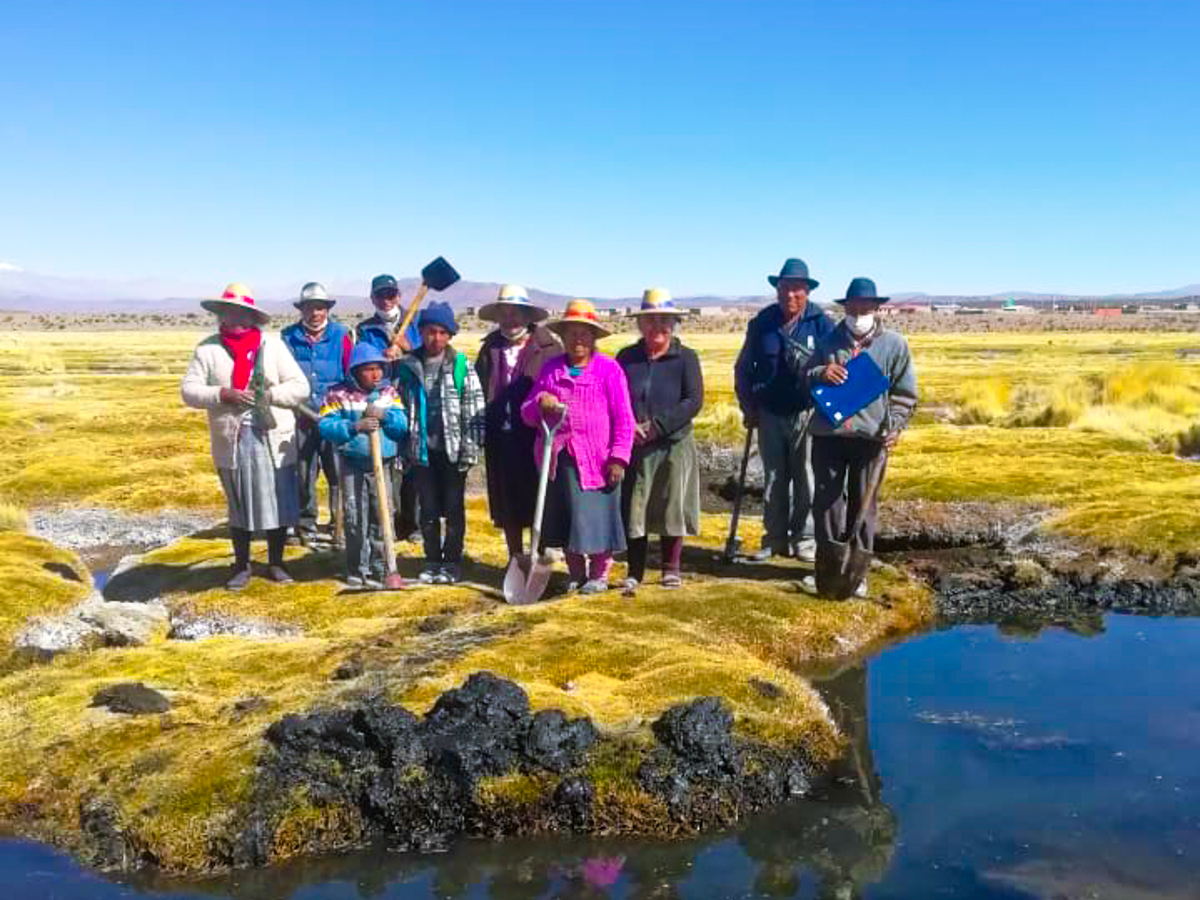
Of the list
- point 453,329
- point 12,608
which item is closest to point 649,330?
point 453,329

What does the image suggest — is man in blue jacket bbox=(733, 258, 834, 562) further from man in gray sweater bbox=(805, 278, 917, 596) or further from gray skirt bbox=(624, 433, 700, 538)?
gray skirt bbox=(624, 433, 700, 538)

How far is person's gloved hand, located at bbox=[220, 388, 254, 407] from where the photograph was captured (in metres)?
10.4

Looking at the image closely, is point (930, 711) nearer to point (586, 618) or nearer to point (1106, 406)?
point (586, 618)

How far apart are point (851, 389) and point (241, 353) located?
231 inches

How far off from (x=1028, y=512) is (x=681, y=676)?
9.39 metres

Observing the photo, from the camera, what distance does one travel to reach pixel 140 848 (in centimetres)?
653

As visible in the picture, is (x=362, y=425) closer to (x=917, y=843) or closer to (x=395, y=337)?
(x=395, y=337)

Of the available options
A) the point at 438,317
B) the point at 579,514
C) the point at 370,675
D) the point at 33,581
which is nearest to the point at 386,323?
the point at 438,317

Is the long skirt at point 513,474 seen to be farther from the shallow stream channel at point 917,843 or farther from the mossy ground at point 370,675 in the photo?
the shallow stream channel at point 917,843

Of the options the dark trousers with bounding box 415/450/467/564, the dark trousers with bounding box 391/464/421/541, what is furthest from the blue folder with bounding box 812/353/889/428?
Answer: the dark trousers with bounding box 391/464/421/541

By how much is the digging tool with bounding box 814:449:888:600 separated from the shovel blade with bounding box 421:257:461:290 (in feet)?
16.1

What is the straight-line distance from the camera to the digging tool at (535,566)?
10188 millimetres

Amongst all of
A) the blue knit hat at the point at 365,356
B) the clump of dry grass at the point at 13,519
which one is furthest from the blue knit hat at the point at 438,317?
the clump of dry grass at the point at 13,519

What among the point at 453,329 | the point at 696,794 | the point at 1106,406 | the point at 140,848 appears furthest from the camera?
the point at 1106,406
